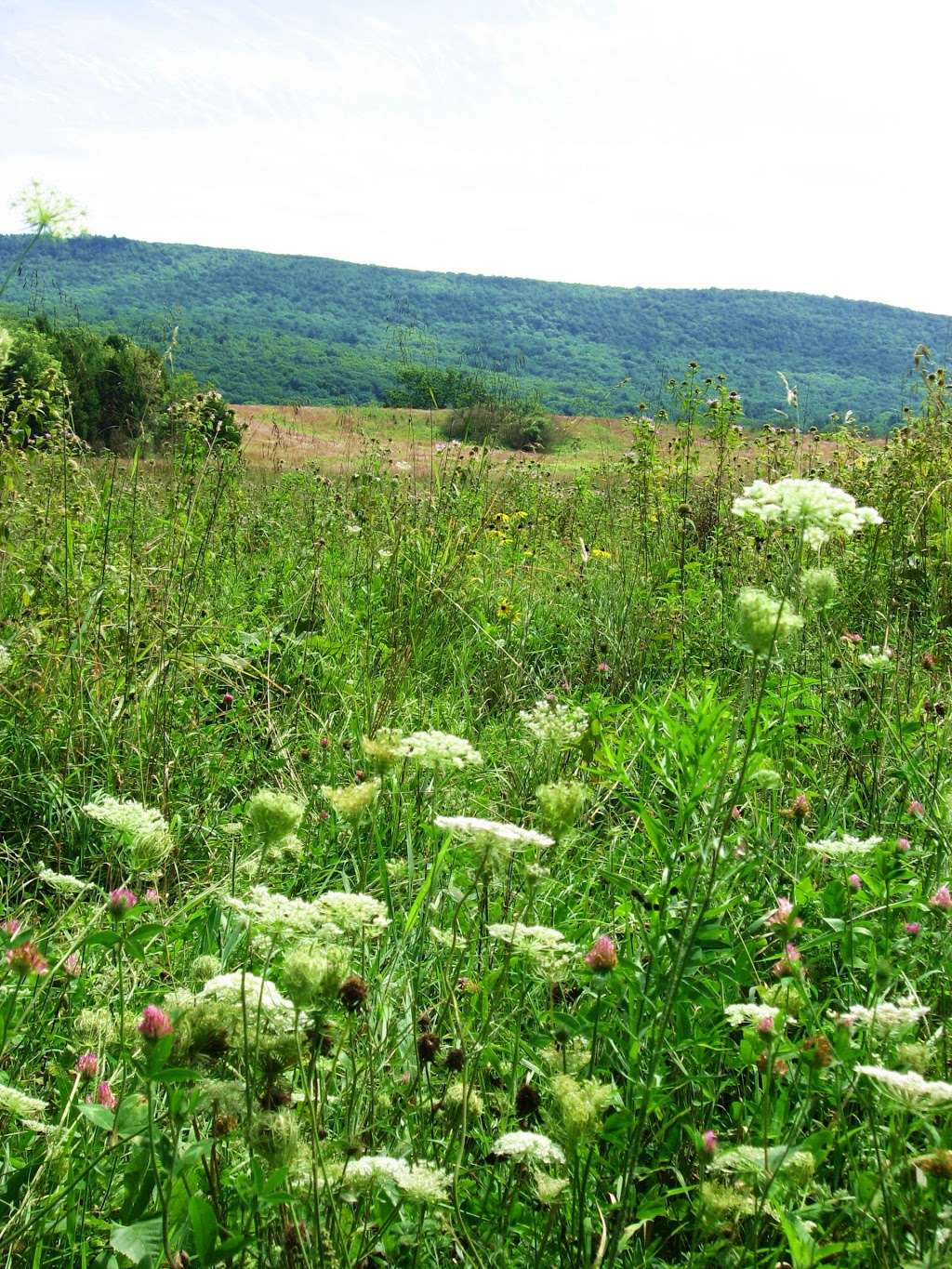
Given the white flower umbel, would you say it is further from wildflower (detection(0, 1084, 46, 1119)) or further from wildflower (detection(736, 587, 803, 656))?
wildflower (detection(736, 587, 803, 656))

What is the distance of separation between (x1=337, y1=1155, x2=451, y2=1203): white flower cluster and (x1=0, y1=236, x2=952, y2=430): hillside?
163ft

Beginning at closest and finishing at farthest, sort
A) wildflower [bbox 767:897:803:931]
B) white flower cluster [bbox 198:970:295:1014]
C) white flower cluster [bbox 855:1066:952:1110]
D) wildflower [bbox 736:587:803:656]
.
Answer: white flower cluster [bbox 855:1066:952:1110]
white flower cluster [bbox 198:970:295:1014]
wildflower [bbox 736:587:803:656]
wildflower [bbox 767:897:803:931]

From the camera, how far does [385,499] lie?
6.00 m

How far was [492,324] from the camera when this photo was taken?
10425 centimetres

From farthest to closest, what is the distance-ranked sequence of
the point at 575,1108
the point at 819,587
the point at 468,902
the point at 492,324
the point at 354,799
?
the point at 492,324 < the point at 468,902 < the point at 819,587 < the point at 354,799 < the point at 575,1108

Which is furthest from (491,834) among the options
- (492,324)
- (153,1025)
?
(492,324)

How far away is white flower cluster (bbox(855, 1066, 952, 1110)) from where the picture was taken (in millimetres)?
951

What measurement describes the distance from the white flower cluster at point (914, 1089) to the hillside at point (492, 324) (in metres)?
49.7

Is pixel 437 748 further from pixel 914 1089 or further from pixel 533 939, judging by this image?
pixel 914 1089

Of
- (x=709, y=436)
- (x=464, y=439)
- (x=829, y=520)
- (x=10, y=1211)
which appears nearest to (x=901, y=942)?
(x=829, y=520)

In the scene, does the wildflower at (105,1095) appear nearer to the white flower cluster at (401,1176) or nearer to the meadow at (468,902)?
the meadow at (468,902)

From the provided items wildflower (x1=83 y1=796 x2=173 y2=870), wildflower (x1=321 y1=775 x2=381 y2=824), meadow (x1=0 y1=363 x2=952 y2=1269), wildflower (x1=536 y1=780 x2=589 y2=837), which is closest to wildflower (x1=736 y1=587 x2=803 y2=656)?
meadow (x1=0 y1=363 x2=952 y2=1269)

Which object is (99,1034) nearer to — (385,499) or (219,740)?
(219,740)

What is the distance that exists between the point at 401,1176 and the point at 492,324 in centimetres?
10906
